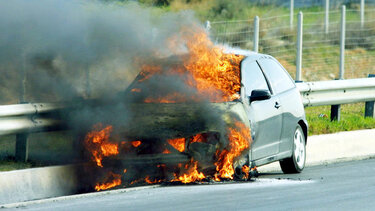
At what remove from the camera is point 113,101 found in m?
11.7

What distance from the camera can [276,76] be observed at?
1308cm

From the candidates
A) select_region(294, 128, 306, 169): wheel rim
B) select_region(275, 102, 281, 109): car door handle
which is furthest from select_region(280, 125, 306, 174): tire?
select_region(275, 102, 281, 109): car door handle

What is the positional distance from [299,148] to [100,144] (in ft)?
10.6

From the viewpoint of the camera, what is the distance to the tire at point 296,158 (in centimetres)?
1306

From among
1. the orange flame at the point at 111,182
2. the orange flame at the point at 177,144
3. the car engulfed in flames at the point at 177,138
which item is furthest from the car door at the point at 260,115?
the orange flame at the point at 111,182

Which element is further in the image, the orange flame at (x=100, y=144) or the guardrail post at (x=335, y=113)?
the guardrail post at (x=335, y=113)

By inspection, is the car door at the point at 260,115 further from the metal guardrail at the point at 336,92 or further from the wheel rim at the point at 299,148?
the metal guardrail at the point at 336,92

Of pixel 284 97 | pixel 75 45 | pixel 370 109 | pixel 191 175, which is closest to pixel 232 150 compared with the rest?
pixel 191 175

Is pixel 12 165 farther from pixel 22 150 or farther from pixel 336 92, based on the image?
pixel 336 92

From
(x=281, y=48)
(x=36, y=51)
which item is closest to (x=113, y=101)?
(x=36, y=51)

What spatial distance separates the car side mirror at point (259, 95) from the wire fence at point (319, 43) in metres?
11.4

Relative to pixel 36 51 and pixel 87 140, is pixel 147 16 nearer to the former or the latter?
pixel 36 51

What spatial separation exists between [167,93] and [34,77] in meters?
2.48

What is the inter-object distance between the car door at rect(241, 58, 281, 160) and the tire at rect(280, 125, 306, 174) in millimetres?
634
